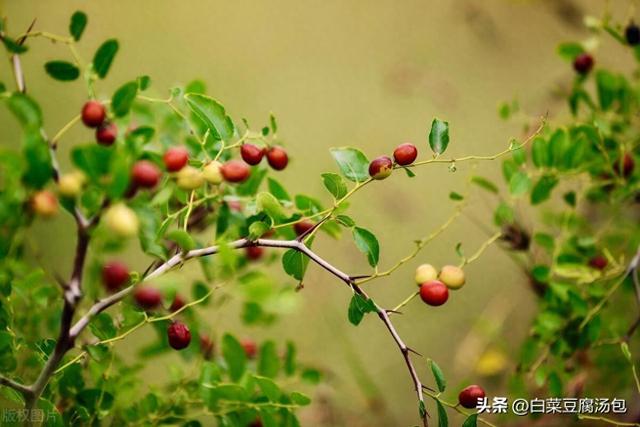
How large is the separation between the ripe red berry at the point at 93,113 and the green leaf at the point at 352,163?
0.22 m

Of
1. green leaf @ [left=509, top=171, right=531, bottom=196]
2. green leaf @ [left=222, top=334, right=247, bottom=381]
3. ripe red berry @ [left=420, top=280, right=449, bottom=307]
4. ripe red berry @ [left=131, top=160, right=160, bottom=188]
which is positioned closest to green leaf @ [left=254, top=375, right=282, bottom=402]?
green leaf @ [left=222, top=334, right=247, bottom=381]

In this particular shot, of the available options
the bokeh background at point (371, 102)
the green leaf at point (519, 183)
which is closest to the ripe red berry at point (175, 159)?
the green leaf at point (519, 183)

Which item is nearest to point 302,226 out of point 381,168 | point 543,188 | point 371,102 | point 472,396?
point 381,168

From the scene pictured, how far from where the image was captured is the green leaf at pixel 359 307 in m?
0.58

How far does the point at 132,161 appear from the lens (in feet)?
1.49

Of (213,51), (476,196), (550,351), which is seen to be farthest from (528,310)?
(213,51)

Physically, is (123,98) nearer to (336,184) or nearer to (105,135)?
(105,135)

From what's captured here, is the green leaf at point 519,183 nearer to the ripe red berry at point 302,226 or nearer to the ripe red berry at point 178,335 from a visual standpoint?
the ripe red berry at point 302,226

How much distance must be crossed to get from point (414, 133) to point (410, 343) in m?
0.54

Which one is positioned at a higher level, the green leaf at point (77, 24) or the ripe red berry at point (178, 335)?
the green leaf at point (77, 24)

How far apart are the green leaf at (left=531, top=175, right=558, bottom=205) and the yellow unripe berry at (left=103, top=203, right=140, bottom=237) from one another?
24.5 inches

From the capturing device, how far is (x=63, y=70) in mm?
590

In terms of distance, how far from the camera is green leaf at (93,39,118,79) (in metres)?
0.58

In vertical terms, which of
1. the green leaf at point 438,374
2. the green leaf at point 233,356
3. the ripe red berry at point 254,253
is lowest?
the green leaf at point 233,356
